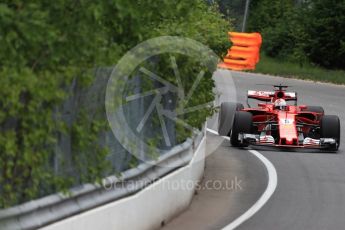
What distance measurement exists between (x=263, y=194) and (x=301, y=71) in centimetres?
2516

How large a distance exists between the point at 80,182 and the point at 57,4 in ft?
5.80

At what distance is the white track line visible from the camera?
12680 millimetres

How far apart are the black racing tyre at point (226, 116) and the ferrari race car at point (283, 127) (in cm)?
27

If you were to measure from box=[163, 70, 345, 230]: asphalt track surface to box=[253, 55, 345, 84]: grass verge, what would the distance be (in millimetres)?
15918

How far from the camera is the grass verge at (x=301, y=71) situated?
3781 cm

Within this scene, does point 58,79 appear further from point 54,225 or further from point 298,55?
point 298,55

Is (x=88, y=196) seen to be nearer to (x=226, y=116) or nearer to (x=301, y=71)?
(x=226, y=116)

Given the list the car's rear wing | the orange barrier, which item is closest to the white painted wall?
the car's rear wing

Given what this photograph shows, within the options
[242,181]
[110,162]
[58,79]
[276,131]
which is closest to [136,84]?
[110,162]

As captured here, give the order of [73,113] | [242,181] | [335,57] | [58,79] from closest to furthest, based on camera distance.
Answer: [58,79], [73,113], [242,181], [335,57]

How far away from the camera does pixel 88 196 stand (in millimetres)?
9969

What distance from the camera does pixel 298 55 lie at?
143ft

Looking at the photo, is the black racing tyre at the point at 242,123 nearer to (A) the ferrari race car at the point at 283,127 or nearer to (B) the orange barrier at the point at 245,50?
(A) the ferrari race car at the point at 283,127

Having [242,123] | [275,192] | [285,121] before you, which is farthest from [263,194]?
[285,121]
